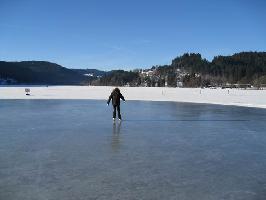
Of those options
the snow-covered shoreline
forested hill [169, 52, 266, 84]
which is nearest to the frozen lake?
the snow-covered shoreline

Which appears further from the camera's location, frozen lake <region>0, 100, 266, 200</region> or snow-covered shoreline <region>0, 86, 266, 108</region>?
snow-covered shoreline <region>0, 86, 266, 108</region>

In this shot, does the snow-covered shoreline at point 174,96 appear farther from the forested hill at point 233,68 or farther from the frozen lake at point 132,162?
the forested hill at point 233,68

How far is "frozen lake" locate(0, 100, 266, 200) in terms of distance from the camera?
476cm

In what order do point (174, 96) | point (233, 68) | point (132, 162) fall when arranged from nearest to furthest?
point (132, 162) → point (174, 96) → point (233, 68)

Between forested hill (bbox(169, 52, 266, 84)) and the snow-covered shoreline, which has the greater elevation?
forested hill (bbox(169, 52, 266, 84))

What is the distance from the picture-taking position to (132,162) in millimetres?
6406

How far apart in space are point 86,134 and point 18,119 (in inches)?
167

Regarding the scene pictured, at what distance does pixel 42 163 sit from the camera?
20.6 feet

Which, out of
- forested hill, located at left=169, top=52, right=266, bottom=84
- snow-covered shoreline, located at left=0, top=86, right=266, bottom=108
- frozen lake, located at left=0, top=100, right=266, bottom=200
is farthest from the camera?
forested hill, located at left=169, top=52, right=266, bottom=84

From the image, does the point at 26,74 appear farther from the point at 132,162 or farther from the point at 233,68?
the point at 132,162

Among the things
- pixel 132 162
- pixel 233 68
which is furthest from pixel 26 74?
pixel 132 162

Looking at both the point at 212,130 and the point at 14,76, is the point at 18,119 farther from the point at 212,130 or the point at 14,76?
the point at 14,76

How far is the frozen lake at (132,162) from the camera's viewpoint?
476cm

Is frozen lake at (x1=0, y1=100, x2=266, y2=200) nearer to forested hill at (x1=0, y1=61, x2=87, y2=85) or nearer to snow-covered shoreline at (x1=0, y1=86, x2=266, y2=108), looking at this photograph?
snow-covered shoreline at (x1=0, y1=86, x2=266, y2=108)
